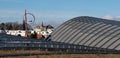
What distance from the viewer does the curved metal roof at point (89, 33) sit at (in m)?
50.6

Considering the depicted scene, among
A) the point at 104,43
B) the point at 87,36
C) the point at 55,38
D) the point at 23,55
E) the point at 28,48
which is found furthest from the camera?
the point at 55,38

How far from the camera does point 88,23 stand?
6175cm

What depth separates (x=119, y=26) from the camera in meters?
56.7

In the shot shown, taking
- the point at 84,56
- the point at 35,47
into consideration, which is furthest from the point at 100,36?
the point at 84,56

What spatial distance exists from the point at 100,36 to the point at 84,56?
2339 cm

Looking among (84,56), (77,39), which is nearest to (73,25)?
(77,39)

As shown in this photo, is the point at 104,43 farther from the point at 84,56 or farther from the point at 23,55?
the point at 23,55

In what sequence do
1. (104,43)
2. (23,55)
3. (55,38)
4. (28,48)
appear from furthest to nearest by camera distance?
1. (55,38)
2. (104,43)
3. (28,48)
4. (23,55)

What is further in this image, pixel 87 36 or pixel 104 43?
pixel 87 36

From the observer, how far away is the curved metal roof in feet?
166

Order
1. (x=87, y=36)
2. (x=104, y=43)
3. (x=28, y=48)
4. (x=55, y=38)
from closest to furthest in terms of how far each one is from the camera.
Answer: (x=28, y=48)
(x=104, y=43)
(x=87, y=36)
(x=55, y=38)

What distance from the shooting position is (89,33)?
182 feet

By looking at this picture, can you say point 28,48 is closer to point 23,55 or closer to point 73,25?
point 23,55

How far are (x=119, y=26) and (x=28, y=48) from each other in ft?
67.1
